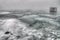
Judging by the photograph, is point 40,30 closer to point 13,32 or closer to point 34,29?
point 34,29

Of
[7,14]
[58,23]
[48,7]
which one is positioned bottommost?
[58,23]

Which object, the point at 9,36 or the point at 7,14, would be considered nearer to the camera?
the point at 9,36

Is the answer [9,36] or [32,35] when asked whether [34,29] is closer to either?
[32,35]

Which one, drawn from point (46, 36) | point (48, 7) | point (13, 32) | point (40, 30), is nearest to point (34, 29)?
point (40, 30)

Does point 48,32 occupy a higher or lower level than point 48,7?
lower

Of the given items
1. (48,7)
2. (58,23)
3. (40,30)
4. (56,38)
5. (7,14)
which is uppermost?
(48,7)

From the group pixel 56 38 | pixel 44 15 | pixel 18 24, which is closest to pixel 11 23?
pixel 18 24

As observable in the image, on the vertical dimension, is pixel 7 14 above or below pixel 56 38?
above

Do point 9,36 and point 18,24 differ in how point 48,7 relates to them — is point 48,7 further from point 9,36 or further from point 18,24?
point 9,36

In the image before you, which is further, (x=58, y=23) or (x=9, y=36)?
(x=58, y=23)
